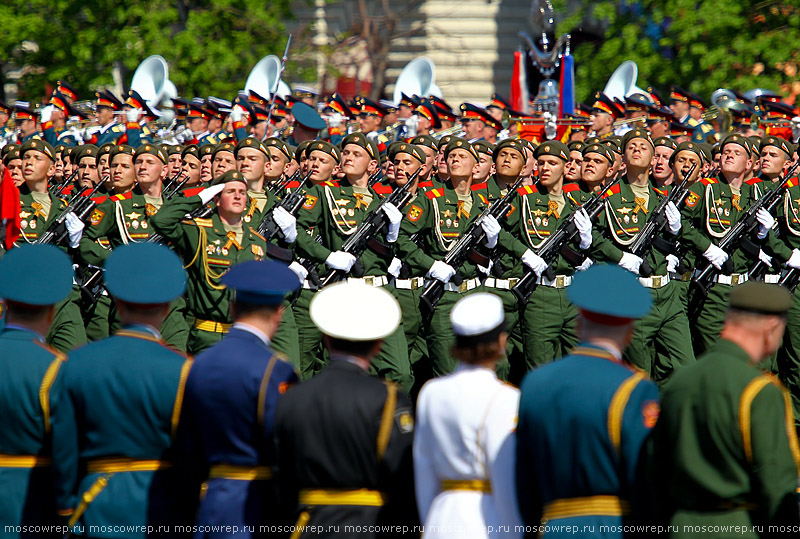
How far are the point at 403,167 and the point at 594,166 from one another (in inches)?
61.8

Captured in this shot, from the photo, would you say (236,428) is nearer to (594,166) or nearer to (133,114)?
(594,166)

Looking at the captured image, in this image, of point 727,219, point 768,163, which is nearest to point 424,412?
point 727,219

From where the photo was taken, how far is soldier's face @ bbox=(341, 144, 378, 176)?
978 centimetres

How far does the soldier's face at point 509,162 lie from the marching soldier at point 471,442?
6.07m

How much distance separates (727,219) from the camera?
10.2 meters

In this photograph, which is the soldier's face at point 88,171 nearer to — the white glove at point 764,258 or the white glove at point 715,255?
the white glove at point 715,255

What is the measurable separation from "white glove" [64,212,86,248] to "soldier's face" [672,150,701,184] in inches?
180

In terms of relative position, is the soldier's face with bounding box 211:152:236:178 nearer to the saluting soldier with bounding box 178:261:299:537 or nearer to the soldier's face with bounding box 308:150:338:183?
the soldier's face with bounding box 308:150:338:183

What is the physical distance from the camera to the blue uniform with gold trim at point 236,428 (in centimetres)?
457

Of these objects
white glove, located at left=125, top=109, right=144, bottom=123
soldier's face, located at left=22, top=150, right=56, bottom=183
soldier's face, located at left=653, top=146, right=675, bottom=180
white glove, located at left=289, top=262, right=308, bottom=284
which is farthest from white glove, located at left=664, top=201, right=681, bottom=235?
white glove, located at left=125, top=109, right=144, bottom=123

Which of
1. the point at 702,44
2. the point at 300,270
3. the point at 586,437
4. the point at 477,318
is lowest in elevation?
the point at 300,270

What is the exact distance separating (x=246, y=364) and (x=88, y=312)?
514 cm

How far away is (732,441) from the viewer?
4062 mm

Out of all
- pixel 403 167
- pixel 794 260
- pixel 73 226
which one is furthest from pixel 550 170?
pixel 73 226
